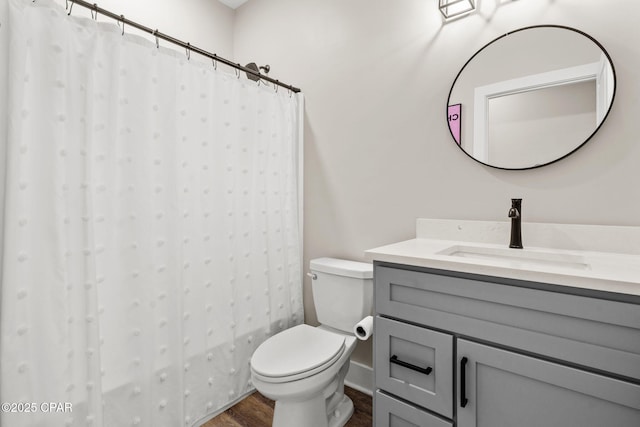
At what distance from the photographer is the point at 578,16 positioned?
127cm

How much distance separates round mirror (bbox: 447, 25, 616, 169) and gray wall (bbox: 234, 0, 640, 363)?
0.14ft

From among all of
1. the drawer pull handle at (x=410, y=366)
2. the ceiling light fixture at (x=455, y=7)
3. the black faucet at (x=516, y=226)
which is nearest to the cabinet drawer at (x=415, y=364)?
the drawer pull handle at (x=410, y=366)

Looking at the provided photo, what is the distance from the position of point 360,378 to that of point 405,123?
151 centimetres

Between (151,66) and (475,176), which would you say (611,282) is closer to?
(475,176)

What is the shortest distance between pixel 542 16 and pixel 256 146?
57.6 inches

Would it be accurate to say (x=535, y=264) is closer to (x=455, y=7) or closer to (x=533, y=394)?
(x=533, y=394)

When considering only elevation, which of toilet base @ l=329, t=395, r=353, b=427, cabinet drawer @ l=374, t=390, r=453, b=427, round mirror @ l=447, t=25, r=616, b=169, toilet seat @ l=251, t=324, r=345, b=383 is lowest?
toilet base @ l=329, t=395, r=353, b=427

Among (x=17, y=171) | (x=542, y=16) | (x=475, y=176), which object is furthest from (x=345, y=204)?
(x=17, y=171)

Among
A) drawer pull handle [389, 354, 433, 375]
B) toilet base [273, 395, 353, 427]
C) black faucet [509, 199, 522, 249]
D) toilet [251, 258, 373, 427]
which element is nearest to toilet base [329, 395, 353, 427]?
toilet [251, 258, 373, 427]

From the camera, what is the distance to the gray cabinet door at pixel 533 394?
0.82m

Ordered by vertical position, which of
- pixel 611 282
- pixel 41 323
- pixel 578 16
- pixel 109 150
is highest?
pixel 578 16

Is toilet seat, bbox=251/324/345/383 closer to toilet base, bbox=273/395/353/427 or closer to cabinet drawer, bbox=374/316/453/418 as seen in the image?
toilet base, bbox=273/395/353/427

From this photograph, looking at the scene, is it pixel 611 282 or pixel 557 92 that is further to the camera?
pixel 557 92

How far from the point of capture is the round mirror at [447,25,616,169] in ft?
4.11
